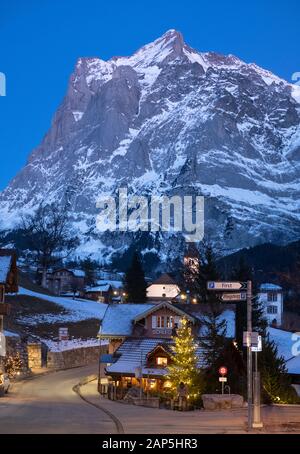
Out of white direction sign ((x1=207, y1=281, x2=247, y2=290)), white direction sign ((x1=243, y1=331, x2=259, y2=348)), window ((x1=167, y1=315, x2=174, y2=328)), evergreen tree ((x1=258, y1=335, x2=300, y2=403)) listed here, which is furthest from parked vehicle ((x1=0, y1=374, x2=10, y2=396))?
white direction sign ((x1=207, y1=281, x2=247, y2=290))

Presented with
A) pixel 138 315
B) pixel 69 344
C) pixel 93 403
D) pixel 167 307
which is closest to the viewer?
pixel 93 403

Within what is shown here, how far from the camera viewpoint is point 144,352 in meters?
57.1

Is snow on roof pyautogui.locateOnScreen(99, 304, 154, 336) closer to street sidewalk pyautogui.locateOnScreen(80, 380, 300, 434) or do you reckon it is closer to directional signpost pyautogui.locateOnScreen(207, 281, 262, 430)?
street sidewalk pyautogui.locateOnScreen(80, 380, 300, 434)

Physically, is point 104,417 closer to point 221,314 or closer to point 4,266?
point 4,266

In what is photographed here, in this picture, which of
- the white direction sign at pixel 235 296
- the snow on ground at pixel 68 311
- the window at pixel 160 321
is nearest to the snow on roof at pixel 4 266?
the window at pixel 160 321

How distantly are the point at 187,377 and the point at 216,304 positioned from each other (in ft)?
24.7

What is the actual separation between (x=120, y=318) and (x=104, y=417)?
32852 millimetres

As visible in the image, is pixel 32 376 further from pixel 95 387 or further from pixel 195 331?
pixel 195 331

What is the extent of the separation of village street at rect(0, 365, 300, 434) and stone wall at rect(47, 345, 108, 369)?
22814 mm

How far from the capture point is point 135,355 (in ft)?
188

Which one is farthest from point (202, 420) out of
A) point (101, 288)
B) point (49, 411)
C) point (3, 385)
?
point (101, 288)

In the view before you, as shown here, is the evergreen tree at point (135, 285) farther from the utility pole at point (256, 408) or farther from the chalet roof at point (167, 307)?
the utility pole at point (256, 408)

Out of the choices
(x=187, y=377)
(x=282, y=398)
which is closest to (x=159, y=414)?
(x=187, y=377)

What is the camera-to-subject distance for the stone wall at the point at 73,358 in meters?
75.4
